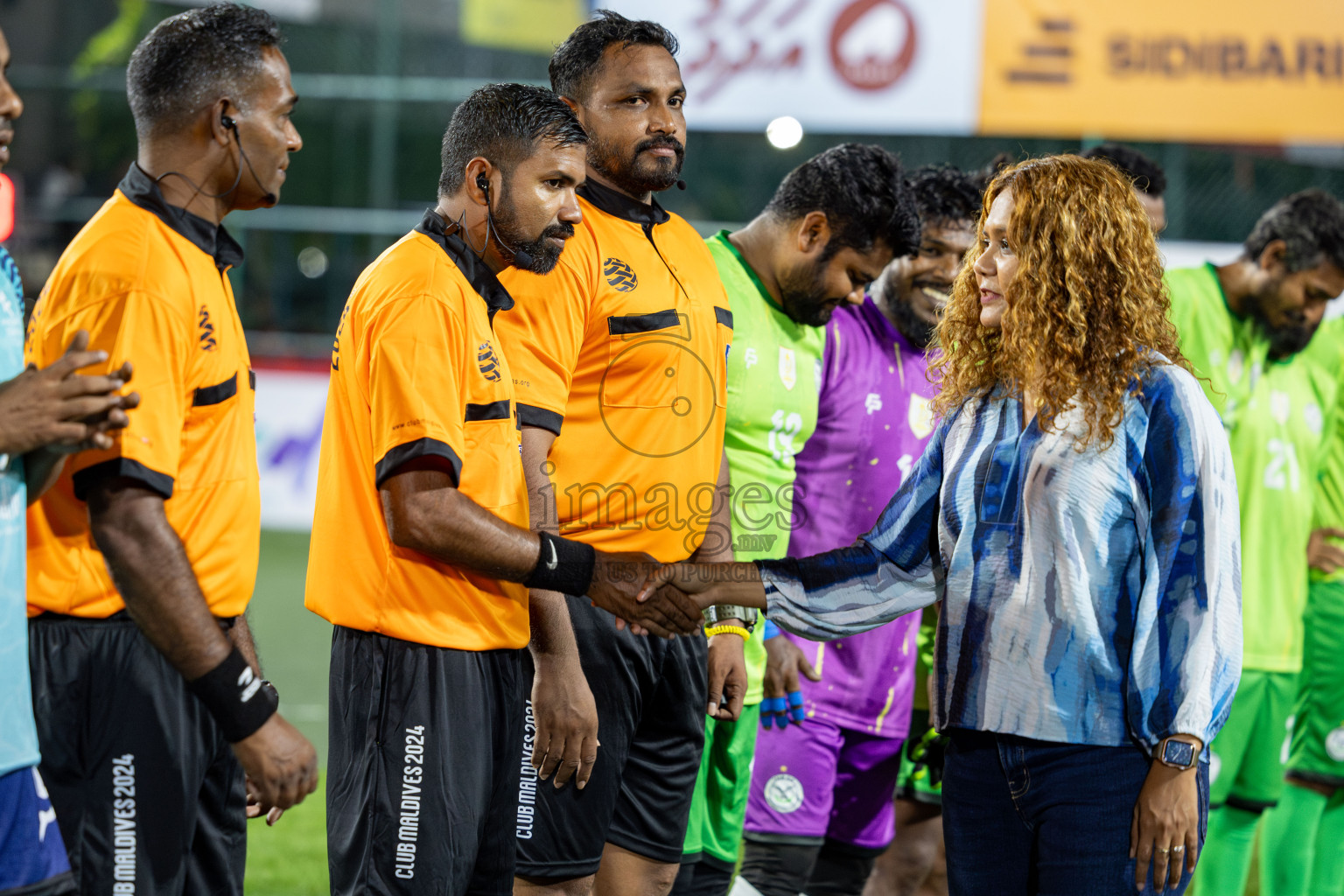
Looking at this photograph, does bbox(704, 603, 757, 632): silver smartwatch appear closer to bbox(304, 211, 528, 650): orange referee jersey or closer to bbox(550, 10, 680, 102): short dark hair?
bbox(304, 211, 528, 650): orange referee jersey

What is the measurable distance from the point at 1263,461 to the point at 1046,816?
258 centimetres

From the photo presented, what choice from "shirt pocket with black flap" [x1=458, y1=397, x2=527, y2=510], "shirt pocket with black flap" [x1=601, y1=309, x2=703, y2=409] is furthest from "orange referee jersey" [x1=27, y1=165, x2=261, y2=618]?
"shirt pocket with black flap" [x1=601, y1=309, x2=703, y2=409]

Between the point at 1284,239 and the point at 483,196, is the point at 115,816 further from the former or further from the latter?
the point at 1284,239

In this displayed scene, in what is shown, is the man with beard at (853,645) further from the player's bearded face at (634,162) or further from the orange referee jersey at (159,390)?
the orange referee jersey at (159,390)

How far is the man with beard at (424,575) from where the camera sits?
2469mm

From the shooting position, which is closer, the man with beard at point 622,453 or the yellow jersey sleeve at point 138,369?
the yellow jersey sleeve at point 138,369

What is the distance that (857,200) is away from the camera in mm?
3668

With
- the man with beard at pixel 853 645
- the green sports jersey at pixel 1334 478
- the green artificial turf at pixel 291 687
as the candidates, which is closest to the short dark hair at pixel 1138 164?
the green sports jersey at pixel 1334 478

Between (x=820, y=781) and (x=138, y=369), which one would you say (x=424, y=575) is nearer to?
(x=138, y=369)

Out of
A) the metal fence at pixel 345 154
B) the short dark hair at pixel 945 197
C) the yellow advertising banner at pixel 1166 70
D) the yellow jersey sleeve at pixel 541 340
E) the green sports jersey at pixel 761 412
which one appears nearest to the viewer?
the yellow jersey sleeve at pixel 541 340

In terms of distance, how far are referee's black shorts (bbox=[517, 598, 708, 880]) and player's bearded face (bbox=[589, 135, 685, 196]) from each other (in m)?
1.09

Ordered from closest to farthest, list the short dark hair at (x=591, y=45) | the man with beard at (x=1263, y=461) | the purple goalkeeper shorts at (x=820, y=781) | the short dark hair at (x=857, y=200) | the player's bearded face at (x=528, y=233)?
the player's bearded face at (x=528, y=233) < the short dark hair at (x=591, y=45) < the short dark hair at (x=857, y=200) < the purple goalkeeper shorts at (x=820, y=781) < the man with beard at (x=1263, y=461)

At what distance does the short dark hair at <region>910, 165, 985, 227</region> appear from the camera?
13.6ft

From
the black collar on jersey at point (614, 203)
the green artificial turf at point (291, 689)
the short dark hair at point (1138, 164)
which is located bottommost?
the green artificial turf at point (291, 689)
